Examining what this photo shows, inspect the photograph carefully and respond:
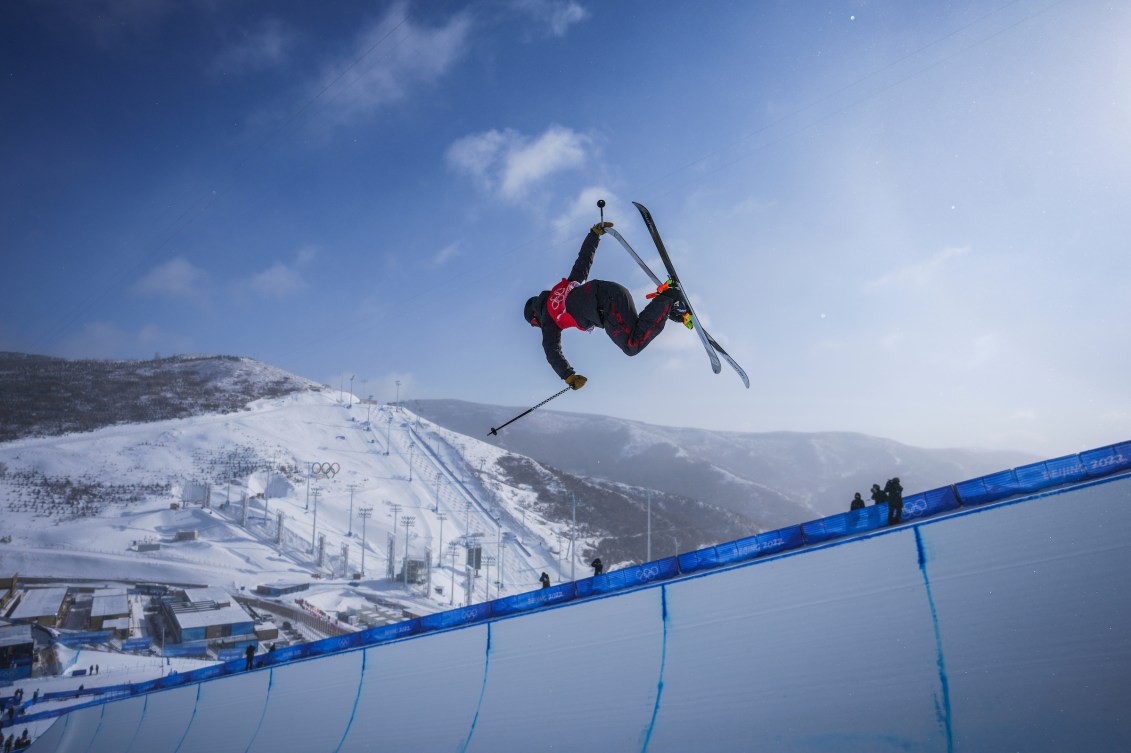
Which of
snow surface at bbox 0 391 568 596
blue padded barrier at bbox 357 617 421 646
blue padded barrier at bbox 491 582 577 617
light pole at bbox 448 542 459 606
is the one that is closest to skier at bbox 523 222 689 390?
blue padded barrier at bbox 491 582 577 617

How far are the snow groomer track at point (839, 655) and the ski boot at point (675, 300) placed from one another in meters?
2.60

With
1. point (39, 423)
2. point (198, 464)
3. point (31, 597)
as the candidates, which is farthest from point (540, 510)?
point (39, 423)

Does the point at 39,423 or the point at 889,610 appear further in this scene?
the point at 39,423

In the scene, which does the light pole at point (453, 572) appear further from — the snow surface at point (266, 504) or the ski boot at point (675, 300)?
the ski boot at point (675, 300)

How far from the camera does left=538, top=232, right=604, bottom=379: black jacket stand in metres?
5.69

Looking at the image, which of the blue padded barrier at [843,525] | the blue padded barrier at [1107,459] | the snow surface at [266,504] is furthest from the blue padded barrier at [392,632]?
the snow surface at [266,504]

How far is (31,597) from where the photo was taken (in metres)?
47.1

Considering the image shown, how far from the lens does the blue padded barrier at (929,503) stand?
9930mm

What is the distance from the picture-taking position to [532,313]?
6.56m

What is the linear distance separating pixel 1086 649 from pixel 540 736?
4.92 metres

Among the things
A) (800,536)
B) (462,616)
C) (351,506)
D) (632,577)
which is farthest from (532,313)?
(351,506)

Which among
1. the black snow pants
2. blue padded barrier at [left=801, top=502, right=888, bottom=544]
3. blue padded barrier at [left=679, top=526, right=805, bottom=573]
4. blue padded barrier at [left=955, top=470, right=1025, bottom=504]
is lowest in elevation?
blue padded barrier at [left=679, top=526, right=805, bottom=573]

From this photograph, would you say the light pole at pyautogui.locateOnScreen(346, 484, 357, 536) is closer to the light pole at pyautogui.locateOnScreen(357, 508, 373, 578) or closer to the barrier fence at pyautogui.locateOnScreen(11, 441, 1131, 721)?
the light pole at pyautogui.locateOnScreen(357, 508, 373, 578)

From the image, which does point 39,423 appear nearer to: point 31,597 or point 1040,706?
point 31,597
